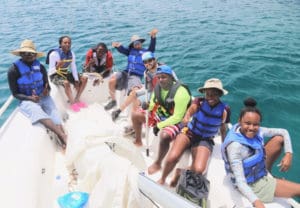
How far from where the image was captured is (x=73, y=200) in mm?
2754

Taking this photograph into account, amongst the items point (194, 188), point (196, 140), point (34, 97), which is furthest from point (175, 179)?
point (34, 97)

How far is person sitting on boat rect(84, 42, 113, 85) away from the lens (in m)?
6.47

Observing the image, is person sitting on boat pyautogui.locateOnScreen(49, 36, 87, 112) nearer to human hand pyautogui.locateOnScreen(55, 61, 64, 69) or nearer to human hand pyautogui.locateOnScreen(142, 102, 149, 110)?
human hand pyautogui.locateOnScreen(55, 61, 64, 69)

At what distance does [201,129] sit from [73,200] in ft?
6.23

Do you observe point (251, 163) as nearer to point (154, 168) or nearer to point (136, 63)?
point (154, 168)

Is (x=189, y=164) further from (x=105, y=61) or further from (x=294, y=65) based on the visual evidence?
(x=294, y=65)

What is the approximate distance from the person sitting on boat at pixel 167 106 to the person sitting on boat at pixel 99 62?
7.65 feet

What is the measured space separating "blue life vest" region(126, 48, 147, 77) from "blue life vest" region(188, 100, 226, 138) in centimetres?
261

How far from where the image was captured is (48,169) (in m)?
4.24

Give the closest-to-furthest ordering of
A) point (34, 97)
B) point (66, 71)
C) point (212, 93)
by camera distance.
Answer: point (212, 93) → point (34, 97) → point (66, 71)

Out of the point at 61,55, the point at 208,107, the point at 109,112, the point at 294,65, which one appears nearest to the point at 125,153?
the point at 208,107

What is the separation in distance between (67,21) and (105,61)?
1008 centimetres

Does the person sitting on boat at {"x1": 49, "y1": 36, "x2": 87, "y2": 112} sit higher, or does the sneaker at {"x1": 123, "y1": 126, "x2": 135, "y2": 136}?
the person sitting on boat at {"x1": 49, "y1": 36, "x2": 87, "y2": 112}

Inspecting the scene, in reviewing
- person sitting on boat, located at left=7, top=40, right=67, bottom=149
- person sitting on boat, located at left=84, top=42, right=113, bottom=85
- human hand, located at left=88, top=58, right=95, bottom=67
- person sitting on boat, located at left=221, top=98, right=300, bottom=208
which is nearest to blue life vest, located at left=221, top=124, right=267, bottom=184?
person sitting on boat, located at left=221, top=98, right=300, bottom=208
